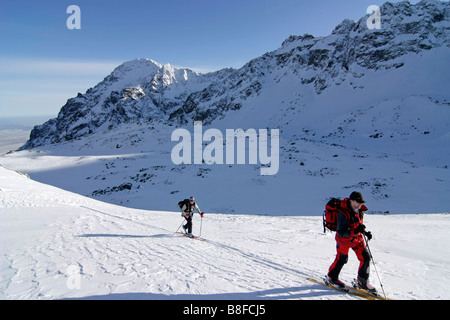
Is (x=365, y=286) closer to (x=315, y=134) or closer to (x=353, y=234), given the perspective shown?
(x=353, y=234)

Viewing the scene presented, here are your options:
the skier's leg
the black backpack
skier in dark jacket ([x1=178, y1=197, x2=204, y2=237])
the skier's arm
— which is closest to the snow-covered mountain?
skier in dark jacket ([x1=178, y1=197, x2=204, y2=237])

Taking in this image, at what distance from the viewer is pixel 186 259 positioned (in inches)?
270

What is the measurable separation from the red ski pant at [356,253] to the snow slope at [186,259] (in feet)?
1.76

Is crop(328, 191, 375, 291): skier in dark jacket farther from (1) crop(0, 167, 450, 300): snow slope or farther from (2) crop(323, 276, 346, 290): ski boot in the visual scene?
(1) crop(0, 167, 450, 300): snow slope

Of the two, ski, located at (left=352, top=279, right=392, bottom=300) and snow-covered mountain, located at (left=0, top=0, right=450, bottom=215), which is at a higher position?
snow-covered mountain, located at (left=0, top=0, right=450, bottom=215)

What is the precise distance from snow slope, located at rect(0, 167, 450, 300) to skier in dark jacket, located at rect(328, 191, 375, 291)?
0.58m

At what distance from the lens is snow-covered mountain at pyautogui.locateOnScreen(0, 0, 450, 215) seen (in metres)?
23.2

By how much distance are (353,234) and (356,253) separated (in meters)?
0.55

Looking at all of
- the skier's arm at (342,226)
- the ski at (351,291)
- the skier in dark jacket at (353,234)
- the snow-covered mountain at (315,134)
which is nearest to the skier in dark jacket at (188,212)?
the ski at (351,291)

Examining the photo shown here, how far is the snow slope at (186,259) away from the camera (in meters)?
4.90

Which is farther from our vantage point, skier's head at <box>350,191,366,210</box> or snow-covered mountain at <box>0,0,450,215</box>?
snow-covered mountain at <box>0,0,450,215</box>
